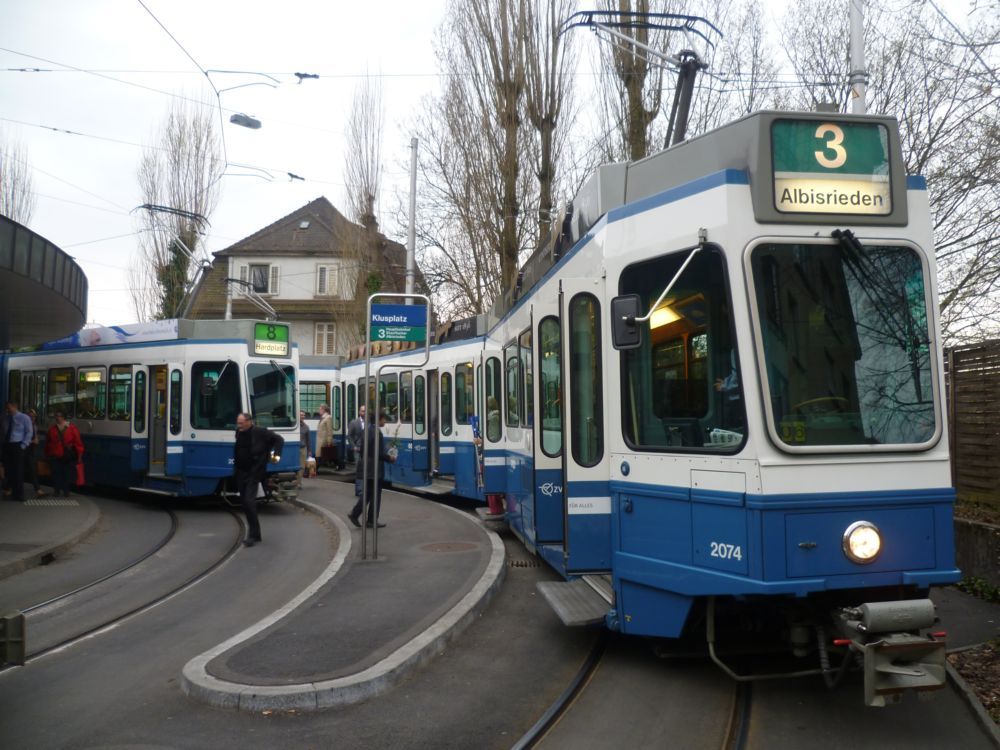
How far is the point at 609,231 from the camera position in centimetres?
638

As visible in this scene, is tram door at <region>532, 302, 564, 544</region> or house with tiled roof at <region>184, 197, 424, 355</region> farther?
house with tiled roof at <region>184, 197, 424, 355</region>

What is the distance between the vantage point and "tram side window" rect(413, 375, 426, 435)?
61.5ft

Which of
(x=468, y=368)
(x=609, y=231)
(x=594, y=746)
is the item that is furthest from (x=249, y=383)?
(x=594, y=746)

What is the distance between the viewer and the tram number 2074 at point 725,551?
209 inches

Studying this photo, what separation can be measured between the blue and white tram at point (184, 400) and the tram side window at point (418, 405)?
2929 mm

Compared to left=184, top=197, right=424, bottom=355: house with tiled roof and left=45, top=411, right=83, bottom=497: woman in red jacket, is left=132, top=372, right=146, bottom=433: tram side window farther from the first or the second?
left=184, top=197, right=424, bottom=355: house with tiled roof

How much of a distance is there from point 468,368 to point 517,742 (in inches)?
455

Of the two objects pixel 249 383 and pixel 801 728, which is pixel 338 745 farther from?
pixel 249 383

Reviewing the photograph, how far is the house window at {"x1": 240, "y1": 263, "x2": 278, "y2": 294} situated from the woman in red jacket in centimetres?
2933

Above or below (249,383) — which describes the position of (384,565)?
below

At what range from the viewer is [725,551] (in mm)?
5414

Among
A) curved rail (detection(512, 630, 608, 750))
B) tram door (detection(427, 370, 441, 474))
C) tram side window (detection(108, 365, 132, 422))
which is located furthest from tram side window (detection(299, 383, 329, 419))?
curved rail (detection(512, 630, 608, 750))

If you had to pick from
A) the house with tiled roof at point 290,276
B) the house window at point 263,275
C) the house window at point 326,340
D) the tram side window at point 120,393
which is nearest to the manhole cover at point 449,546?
the tram side window at point 120,393

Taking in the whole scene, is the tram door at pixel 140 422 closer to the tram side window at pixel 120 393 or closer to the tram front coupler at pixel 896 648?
the tram side window at pixel 120 393
